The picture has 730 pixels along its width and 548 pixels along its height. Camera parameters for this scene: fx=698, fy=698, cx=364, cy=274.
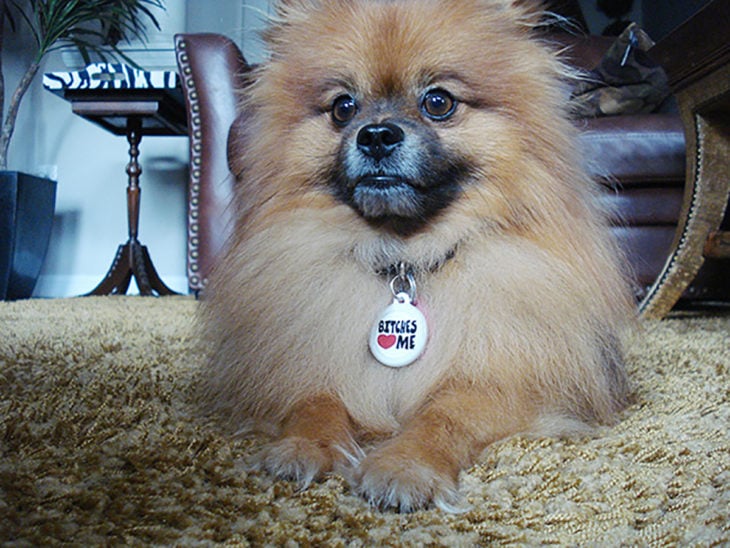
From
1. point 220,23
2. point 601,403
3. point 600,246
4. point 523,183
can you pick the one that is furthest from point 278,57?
point 220,23

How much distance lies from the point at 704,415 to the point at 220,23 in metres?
3.98

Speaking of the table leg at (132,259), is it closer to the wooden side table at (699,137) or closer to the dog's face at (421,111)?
the wooden side table at (699,137)

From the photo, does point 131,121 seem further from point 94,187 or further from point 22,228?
point 94,187

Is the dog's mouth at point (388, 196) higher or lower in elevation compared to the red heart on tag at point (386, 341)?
higher

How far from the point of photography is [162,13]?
13.9ft

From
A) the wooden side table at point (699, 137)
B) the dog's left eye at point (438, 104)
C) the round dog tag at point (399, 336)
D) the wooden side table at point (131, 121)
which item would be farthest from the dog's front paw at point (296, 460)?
the wooden side table at point (131, 121)

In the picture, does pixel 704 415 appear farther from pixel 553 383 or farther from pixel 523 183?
pixel 523 183

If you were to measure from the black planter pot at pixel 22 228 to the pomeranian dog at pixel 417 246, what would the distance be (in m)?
2.58

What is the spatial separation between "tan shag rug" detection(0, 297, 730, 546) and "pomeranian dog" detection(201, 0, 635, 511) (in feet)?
0.33

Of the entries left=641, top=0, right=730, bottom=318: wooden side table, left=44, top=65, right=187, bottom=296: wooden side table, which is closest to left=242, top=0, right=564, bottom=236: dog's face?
left=641, top=0, right=730, bottom=318: wooden side table

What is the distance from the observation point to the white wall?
423cm

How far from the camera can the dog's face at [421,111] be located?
1.12 meters

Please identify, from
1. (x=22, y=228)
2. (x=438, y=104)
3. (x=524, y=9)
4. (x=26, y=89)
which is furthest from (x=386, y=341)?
(x=26, y=89)

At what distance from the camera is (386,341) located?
3.50 feet
